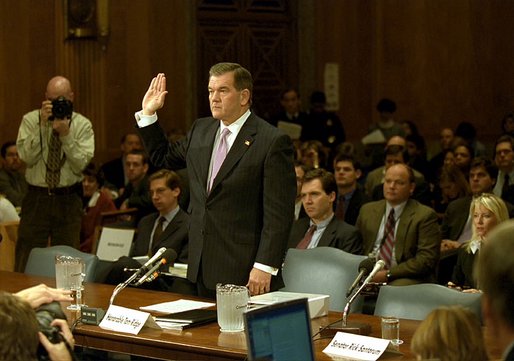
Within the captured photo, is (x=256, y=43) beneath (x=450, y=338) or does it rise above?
above

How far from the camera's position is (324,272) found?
200 inches

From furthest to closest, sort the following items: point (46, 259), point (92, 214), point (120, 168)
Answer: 1. point (120, 168)
2. point (92, 214)
3. point (46, 259)

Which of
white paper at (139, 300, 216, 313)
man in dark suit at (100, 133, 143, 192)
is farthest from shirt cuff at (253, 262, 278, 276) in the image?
man in dark suit at (100, 133, 143, 192)

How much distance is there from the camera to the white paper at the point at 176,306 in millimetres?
4365

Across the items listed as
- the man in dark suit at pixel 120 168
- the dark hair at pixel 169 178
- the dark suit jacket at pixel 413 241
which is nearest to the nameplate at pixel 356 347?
the dark suit jacket at pixel 413 241

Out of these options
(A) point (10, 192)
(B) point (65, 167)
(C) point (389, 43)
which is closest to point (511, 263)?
(B) point (65, 167)

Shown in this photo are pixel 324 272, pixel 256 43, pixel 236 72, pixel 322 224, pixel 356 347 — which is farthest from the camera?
pixel 256 43

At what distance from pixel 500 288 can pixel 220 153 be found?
294 centimetres

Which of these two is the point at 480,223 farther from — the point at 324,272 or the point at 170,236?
the point at 170,236

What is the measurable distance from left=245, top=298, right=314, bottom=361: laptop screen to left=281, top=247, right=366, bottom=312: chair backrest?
6.74 ft

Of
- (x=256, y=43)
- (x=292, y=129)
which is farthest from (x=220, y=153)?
(x=256, y=43)

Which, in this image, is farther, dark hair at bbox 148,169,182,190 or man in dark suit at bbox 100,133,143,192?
man in dark suit at bbox 100,133,143,192

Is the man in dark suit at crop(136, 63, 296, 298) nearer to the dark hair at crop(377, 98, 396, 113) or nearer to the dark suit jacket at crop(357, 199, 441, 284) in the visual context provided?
the dark suit jacket at crop(357, 199, 441, 284)

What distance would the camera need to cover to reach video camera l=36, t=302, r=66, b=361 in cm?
260
